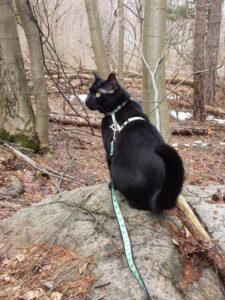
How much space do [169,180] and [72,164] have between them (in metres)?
3.91

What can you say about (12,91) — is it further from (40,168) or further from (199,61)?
(199,61)

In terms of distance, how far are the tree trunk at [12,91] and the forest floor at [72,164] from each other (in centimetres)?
30

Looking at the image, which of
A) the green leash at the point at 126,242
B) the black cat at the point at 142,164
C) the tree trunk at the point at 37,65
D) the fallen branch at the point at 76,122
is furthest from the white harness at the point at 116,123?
the fallen branch at the point at 76,122

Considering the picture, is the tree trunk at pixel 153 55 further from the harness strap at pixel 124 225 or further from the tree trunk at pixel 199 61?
the tree trunk at pixel 199 61

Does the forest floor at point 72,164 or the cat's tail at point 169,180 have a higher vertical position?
the cat's tail at point 169,180

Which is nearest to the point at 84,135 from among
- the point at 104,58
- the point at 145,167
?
the point at 104,58

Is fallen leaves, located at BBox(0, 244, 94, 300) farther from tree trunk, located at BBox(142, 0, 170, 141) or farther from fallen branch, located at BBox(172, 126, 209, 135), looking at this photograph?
fallen branch, located at BBox(172, 126, 209, 135)

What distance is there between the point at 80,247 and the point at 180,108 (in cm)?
989

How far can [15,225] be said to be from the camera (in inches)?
142

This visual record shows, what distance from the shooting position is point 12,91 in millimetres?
6633

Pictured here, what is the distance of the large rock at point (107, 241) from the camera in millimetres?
2543

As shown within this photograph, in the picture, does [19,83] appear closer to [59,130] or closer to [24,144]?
[24,144]

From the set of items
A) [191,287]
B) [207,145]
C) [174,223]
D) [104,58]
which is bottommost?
[207,145]

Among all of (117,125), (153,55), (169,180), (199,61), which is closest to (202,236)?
(169,180)
